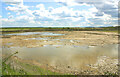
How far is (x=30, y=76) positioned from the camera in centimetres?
616

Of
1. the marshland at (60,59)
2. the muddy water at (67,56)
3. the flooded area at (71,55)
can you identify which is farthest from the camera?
the muddy water at (67,56)

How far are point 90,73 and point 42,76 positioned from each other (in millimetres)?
3040

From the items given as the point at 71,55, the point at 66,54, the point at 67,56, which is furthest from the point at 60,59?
the point at 66,54

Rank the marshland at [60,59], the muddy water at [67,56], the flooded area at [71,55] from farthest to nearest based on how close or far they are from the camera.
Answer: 1. the muddy water at [67,56]
2. the flooded area at [71,55]
3. the marshland at [60,59]

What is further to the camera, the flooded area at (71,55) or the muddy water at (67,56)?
the muddy water at (67,56)

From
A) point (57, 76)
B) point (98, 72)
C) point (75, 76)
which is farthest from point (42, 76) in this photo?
point (98, 72)

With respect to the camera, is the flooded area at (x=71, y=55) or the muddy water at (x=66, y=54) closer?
the flooded area at (x=71, y=55)

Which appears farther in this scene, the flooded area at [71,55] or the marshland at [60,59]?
the flooded area at [71,55]

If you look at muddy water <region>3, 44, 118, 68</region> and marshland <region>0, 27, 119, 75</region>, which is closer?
marshland <region>0, 27, 119, 75</region>

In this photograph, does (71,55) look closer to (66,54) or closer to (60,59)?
(66,54)

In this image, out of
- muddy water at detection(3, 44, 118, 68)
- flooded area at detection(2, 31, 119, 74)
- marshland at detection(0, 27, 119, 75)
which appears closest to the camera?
marshland at detection(0, 27, 119, 75)

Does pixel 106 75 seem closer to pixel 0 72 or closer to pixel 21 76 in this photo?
pixel 21 76

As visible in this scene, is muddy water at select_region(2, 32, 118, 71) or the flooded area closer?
the flooded area

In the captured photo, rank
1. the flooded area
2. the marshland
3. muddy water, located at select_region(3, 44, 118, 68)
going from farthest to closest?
muddy water, located at select_region(3, 44, 118, 68) < the flooded area < the marshland
